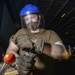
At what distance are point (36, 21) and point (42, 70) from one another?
50cm

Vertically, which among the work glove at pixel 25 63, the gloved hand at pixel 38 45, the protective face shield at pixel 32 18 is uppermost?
the protective face shield at pixel 32 18

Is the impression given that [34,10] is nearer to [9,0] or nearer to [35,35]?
[35,35]

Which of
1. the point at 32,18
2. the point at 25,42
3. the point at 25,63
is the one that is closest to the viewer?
the point at 25,42

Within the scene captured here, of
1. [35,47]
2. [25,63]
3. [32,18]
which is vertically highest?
[32,18]

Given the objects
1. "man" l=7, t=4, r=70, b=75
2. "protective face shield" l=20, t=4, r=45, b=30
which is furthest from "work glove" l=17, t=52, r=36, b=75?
"protective face shield" l=20, t=4, r=45, b=30

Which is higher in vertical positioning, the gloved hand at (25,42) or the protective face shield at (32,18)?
the protective face shield at (32,18)

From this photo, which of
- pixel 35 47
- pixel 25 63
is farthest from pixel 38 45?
pixel 25 63

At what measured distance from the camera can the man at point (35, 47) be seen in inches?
62.7

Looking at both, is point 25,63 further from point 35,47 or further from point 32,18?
point 32,18

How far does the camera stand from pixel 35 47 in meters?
1.59

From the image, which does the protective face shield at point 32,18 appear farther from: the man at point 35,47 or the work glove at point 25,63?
the work glove at point 25,63

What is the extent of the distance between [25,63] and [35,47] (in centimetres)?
17

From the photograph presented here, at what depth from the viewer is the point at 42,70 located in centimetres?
226

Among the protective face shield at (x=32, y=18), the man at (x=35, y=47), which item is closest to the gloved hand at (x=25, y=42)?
the man at (x=35, y=47)
